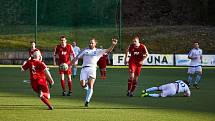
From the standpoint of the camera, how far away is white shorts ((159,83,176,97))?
2011 cm

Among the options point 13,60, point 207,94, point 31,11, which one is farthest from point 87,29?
point 207,94

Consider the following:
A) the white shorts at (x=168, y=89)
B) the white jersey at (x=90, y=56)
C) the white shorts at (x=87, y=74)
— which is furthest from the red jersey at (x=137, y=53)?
the white shorts at (x=87, y=74)

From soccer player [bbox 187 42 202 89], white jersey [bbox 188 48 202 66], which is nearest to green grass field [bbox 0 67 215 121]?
soccer player [bbox 187 42 202 89]

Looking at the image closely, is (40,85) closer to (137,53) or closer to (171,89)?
(171,89)

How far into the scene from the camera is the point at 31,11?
2630 inches

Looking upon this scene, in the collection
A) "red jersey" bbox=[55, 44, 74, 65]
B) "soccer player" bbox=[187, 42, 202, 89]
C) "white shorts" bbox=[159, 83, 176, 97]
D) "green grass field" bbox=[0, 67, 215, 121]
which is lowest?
"green grass field" bbox=[0, 67, 215, 121]

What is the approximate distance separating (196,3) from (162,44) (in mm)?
12721

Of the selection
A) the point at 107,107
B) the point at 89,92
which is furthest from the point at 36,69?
the point at 107,107

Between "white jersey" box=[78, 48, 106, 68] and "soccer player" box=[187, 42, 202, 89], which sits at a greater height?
"white jersey" box=[78, 48, 106, 68]

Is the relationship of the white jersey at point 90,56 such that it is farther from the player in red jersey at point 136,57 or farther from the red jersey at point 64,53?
the red jersey at point 64,53

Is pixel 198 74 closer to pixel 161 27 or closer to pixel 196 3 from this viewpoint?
pixel 161 27

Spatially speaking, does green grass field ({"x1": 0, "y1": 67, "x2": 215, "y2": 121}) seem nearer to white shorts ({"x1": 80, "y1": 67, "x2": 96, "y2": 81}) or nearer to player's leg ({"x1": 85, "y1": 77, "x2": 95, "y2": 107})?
player's leg ({"x1": 85, "y1": 77, "x2": 95, "y2": 107})

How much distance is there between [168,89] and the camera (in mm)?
20141

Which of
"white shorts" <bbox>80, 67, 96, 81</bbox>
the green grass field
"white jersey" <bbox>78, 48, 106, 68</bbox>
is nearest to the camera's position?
the green grass field
